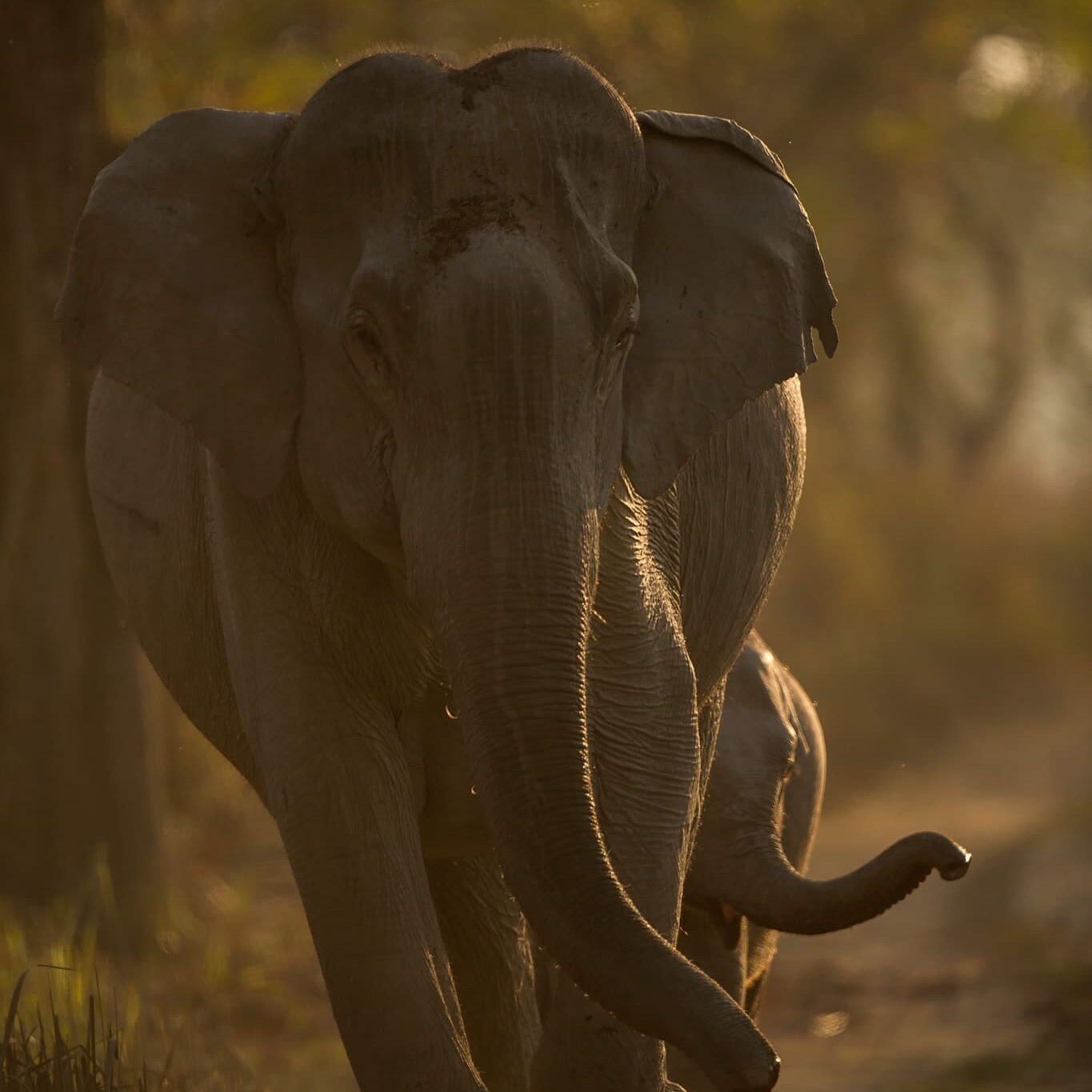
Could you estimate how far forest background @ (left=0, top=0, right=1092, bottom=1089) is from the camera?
29.0ft

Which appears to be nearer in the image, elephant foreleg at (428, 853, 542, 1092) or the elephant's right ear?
the elephant's right ear

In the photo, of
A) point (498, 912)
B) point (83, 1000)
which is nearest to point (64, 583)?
point (83, 1000)

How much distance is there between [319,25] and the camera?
16047 millimetres

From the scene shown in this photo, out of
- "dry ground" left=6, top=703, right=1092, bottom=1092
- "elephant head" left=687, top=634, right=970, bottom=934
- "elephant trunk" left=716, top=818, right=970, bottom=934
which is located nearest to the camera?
"elephant trunk" left=716, top=818, right=970, bottom=934

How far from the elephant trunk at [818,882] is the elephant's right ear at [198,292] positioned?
57.4 inches

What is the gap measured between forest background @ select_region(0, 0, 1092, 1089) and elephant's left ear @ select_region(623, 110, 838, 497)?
399 millimetres

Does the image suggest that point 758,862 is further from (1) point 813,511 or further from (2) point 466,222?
(1) point 813,511

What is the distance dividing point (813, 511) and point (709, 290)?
45.3 ft

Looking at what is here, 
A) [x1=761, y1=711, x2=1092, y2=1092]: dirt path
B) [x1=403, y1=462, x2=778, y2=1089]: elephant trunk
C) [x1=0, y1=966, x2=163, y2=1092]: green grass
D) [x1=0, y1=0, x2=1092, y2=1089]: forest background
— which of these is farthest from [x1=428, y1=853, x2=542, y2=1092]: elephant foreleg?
[x1=761, y1=711, x2=1092, y2=1092]: dirt path

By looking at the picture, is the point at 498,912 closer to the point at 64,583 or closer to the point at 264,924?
the point at 64,583

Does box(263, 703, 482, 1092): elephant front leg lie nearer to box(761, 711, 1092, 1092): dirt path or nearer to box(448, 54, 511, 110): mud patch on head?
box(448, 54, 511, 110): mud patch on head

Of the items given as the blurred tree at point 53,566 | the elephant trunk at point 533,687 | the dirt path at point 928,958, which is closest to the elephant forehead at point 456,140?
the elephant trunk at point 533,687

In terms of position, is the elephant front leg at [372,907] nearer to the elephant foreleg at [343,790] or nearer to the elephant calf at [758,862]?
the elephant foreleg at [343,790]

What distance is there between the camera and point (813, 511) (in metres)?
18.1
